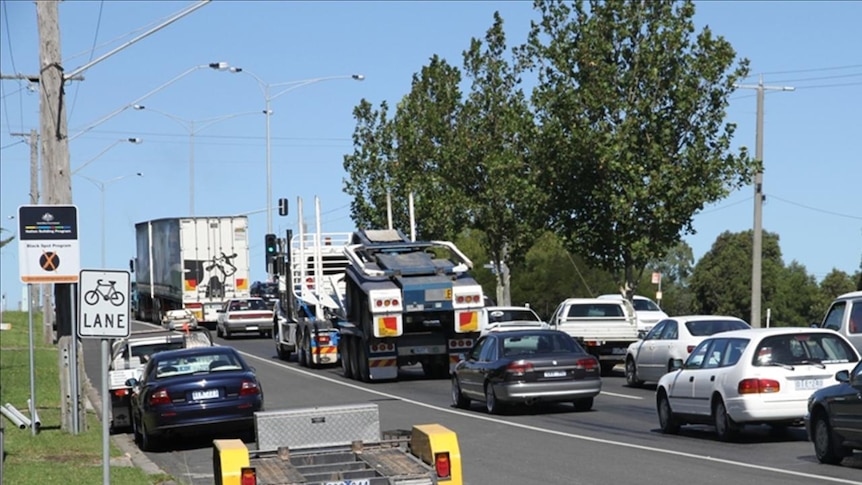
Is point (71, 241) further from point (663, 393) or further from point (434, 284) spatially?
point (434, 284)

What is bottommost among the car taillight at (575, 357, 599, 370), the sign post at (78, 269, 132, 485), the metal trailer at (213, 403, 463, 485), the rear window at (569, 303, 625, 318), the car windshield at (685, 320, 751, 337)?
the car taillight at (575, 357, 599, 370)

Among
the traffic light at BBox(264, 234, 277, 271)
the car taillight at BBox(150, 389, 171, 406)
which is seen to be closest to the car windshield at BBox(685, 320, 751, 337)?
the car taillight at BBox(150, 389, 171, 406)

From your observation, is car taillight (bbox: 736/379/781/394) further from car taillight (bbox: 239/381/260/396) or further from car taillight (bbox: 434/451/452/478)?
car taillight (bbox: 434/451/452/478)

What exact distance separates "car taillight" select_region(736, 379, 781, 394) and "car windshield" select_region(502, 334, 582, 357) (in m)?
5.91

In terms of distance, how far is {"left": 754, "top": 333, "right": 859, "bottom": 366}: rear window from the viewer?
18.7m

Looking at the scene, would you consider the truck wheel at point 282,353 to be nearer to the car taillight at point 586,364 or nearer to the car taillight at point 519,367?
the car taillight at point 519,367

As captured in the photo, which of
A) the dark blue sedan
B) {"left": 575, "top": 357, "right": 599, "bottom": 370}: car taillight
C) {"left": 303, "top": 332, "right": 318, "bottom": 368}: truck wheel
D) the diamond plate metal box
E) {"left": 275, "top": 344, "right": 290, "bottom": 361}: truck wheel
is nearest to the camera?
the diamond plate metal box

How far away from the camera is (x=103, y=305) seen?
14.0 m

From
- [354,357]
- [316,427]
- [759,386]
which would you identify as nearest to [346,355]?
[354,357]

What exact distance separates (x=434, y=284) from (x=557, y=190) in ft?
27.6

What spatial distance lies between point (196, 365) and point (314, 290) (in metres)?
17.5

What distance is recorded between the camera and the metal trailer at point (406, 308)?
32344 millimetres

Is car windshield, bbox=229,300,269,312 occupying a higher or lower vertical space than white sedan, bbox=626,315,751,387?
higher

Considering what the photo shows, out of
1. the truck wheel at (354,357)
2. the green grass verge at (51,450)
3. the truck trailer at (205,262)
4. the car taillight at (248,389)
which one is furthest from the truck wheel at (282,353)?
the car taillight at (248,389)
